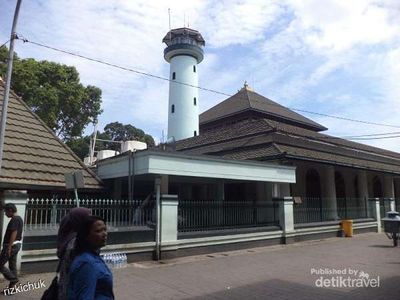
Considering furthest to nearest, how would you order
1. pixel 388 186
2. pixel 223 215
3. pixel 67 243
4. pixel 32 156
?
pixel 388 186
pixel 223 215
pixel 32 156
pixel 67 243

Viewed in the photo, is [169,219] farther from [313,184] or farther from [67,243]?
[313,184]

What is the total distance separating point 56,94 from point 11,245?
68.7ft

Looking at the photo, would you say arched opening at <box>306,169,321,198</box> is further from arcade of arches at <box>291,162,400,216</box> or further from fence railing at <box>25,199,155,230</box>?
fence railing at <box>25,199,155,230</box>

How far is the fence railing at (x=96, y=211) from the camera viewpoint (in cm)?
963

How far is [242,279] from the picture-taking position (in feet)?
29.1

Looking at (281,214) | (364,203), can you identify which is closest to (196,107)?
(364,203)

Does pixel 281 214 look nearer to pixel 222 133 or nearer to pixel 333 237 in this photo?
pixel 333 237

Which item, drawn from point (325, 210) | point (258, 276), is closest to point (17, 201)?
point (258, 276)

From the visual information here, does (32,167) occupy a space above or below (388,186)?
below

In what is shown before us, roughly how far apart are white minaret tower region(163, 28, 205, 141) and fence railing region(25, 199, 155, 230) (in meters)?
21.7

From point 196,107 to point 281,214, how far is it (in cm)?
2030

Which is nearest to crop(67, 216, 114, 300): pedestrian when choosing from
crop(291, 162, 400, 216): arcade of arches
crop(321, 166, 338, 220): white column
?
crop(291, 162, 400, 216): arcade of arches

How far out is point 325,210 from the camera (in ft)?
62.3

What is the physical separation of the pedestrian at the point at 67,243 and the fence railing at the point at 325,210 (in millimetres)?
14585
